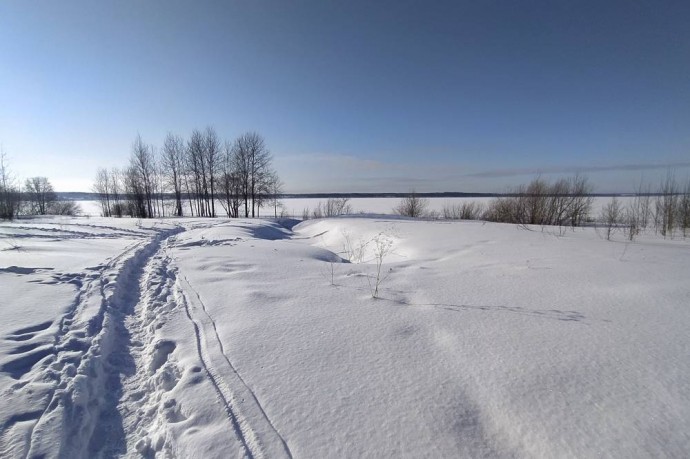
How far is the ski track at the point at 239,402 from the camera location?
1.53 metres

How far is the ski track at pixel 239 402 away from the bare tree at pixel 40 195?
49.9 meters

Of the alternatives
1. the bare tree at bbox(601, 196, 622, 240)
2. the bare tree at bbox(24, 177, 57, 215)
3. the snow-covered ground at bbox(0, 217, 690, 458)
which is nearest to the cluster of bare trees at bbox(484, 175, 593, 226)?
the bare tree at bbox(601, 196, 622, 240)

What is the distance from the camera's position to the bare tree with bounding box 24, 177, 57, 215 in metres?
36.3

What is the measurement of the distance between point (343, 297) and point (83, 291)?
3849 millimetres

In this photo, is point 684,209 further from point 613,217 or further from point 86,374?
point 86,374

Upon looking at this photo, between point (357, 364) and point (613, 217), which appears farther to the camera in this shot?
point (613, 217)

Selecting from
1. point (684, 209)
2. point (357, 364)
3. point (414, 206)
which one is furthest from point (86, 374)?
point (414, 206)

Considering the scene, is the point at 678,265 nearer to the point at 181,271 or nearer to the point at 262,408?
the point at 262,408

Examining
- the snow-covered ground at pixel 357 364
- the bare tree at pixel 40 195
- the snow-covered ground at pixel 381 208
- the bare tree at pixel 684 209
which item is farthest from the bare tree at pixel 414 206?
the bare tree at pixel 40 195

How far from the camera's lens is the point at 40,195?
37.7m

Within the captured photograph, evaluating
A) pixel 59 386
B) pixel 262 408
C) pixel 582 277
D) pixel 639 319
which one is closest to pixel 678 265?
pixel 582 277

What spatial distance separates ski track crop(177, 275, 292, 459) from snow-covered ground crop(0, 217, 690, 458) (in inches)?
0.5

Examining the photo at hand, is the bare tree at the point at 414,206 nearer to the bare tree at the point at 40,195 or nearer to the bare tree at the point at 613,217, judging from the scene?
the bare tree at the point at 613,217

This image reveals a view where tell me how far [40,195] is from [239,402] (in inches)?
2169
